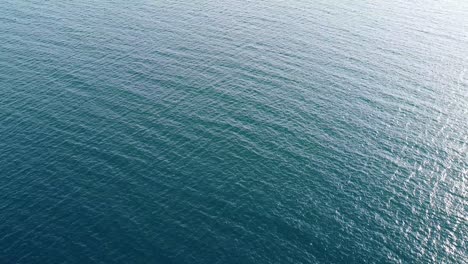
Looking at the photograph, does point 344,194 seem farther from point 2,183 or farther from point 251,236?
point 2,183

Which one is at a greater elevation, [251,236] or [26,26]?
[26,26]

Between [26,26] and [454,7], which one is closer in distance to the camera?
[26,26]

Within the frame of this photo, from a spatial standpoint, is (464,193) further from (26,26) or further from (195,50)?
(26,26)

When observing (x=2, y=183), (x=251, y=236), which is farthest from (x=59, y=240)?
(x=251, y=236)

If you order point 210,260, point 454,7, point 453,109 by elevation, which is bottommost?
point 210,260

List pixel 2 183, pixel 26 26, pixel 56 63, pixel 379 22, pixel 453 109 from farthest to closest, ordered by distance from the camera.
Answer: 1. pixel 379 22
2. pixel 26 26
3. pixel 56 63
4. pixel 453 109
5. pixel 2 183

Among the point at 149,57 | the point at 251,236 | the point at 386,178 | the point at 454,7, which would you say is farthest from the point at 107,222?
the point at 454,7

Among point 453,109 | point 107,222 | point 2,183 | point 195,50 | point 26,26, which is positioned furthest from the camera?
point 26,26
